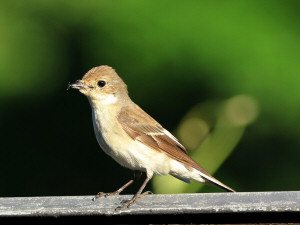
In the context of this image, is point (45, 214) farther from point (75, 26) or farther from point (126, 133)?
point (75, 26)

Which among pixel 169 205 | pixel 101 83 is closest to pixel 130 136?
pixel 101 83

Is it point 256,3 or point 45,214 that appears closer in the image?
point 45,214

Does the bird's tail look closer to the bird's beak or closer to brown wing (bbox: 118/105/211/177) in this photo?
brown wing (bbox: 118/105/211/177)

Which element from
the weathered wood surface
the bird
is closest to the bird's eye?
the bird

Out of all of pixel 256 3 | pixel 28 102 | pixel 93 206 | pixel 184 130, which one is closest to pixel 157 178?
pixel 184 130

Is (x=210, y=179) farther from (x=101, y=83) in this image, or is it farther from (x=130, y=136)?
(x=101, y=83)

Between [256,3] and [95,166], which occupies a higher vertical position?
[256,3]
